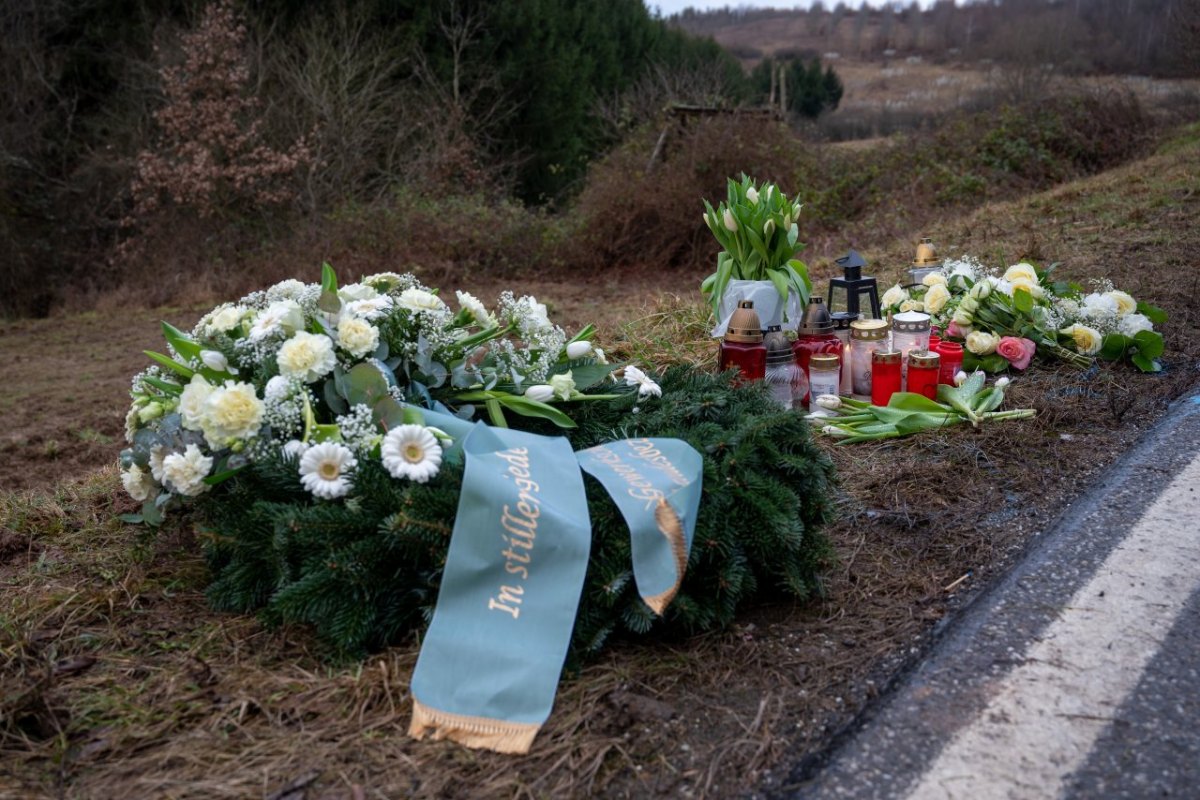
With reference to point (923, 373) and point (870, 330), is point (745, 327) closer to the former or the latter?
point (870, 330)

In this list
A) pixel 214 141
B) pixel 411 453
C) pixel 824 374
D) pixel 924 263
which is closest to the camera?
pixel 411 453

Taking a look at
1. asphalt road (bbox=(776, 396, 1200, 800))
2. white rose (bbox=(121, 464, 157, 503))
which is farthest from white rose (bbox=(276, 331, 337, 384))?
asphalt road (bbox=(776, 396, 1200, 800))

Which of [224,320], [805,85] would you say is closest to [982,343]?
[224,320]

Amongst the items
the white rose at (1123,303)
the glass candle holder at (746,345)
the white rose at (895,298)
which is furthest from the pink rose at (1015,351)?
the glass candle holder at (746,345)

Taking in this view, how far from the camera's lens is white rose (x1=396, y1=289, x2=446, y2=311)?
Result: 2906 millimetres

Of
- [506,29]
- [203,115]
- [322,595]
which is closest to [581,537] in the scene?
[322,595]

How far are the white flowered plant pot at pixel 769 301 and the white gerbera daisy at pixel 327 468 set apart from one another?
231 centimetres

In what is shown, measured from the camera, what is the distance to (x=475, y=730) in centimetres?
198

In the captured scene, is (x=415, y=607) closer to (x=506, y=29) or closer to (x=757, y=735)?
(x=757, y=735)

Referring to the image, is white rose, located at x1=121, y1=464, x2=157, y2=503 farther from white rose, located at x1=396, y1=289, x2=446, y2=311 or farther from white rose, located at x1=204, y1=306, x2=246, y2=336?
white rose, located at x1=396, y1=289, x2=446, y2=311

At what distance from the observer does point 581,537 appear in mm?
2260

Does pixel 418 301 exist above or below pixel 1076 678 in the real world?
above

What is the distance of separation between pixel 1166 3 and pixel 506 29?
41.0ft

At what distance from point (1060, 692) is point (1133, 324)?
9.45ft
